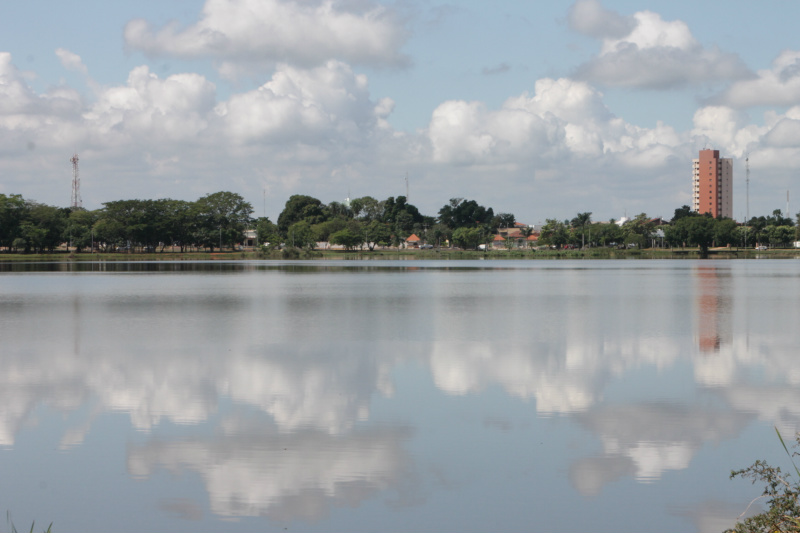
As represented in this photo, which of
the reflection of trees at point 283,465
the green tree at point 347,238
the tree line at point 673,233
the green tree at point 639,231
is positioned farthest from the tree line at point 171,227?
the reflection of trees at point 283,465

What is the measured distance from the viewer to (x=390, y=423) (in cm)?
1050

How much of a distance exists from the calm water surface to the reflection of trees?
0.03 m

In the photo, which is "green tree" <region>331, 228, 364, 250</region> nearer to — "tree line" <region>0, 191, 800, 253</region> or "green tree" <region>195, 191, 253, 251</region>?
"tree line" <region>0, 191, 800, 253</region>

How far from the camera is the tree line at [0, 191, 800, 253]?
372 ft

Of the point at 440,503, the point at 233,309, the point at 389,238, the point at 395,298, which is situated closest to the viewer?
the point at 440,503

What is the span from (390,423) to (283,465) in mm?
2271

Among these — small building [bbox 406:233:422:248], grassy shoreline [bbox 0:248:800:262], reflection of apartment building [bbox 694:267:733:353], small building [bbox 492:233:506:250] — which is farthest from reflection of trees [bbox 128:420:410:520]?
small building [bbox 492:233:506:250]

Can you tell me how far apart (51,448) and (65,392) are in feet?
11.9

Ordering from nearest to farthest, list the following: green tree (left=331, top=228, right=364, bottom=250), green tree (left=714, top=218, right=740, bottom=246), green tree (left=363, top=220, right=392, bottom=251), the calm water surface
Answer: the calm water surface
green tree (left=714, top=218, right=740, bottom=246)
green tree (left=331, top=228, right=364, bottom=250)
green tree (left=363, top=220, right=392, bottom=251)

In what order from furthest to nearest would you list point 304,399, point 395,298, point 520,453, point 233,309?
point 395,298, point 233,309, point 304,399, point 520,453

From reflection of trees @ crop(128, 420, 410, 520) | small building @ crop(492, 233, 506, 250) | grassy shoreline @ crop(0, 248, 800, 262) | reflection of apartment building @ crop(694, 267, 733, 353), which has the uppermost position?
small building @ crop(492, 233, 506, 250)

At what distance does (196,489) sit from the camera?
7.86m

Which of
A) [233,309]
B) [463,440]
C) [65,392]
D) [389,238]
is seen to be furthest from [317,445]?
[389,238]

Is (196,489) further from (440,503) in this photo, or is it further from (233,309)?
(233,309)
